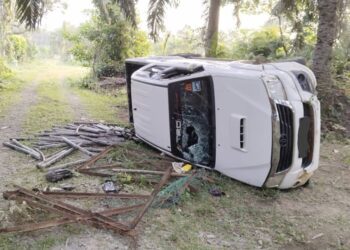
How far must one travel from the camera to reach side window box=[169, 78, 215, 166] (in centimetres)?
445

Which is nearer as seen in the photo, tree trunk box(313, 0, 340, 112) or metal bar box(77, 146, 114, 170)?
metal bar box(77, 146, 114, 170)

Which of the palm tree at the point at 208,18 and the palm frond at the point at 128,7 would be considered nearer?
the palm frond at the point at 128,7

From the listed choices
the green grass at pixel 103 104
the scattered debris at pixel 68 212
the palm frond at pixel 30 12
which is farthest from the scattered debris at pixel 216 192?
the palm frond at pixel 30 12

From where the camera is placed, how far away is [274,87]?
3.89 metres

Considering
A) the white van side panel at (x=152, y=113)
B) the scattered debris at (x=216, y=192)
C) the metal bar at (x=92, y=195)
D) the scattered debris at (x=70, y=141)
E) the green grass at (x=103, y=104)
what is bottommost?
the green grass at (x=103, y=104)

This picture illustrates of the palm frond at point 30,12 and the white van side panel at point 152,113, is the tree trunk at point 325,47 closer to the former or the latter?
the white van side panel at point 152,113

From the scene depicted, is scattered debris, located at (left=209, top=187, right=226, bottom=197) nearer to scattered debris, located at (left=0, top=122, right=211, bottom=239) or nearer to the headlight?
scattered debris, located at (left=0, top=122, right=211, bottom=239)

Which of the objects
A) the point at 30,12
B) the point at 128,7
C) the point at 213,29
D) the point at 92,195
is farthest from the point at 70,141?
the point at 213,29

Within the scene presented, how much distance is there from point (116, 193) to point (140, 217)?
2.17 feet

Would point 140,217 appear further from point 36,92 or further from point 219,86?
point 36,92

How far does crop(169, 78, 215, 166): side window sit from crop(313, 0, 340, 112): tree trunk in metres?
3.85

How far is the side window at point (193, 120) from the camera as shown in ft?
14.6

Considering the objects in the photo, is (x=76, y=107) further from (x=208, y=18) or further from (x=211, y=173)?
(x=211, y=173)

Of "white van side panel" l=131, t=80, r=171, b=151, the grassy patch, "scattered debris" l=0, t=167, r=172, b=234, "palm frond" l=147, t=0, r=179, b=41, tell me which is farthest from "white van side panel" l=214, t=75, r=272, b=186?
"palm frond" l=147, t=0, r=179, b=41
